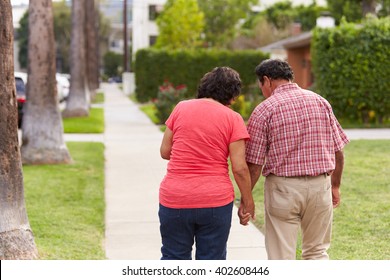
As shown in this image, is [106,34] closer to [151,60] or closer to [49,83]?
[151,60]

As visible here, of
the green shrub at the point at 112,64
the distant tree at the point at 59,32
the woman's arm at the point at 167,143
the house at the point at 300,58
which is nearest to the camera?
the woman's arm at the point at 167,143

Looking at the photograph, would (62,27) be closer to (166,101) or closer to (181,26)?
(181,26)

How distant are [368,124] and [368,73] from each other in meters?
1.54

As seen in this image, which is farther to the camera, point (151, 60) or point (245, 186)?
point (151, 60)

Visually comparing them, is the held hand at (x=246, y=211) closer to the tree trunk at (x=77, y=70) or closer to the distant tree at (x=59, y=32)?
the tree trunk at (x=77, y=70)

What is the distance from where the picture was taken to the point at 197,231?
511 centimetres

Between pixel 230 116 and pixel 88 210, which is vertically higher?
pixel 230 116

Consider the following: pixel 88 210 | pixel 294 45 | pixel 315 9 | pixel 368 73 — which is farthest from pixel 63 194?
pixel 315 9

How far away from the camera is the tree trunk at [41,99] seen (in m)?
14.3

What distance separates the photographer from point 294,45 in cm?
3438

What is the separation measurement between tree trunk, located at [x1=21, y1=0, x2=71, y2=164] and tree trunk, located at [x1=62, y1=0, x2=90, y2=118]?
38.4ft

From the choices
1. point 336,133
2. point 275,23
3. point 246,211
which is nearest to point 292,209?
point 246,211

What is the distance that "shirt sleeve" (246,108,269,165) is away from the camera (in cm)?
518

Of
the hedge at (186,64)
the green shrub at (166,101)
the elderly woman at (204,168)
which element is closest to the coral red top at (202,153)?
the elderly woman at (204,168)
